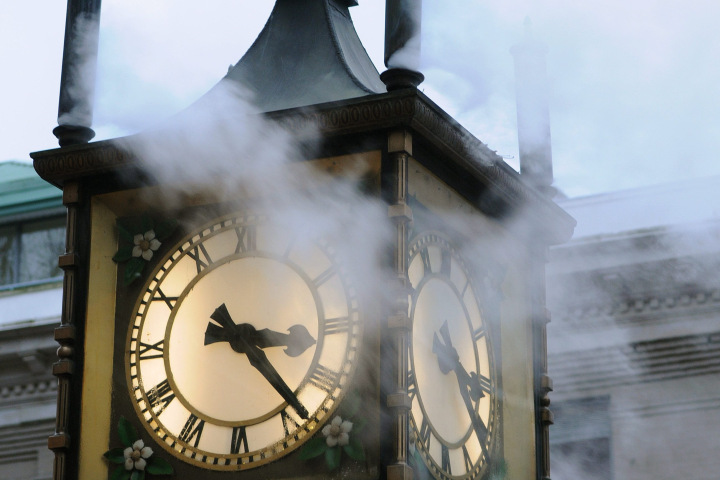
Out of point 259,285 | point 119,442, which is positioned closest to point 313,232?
point 259,285

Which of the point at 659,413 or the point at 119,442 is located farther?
the point at 659,413

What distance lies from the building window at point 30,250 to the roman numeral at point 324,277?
9.31 m

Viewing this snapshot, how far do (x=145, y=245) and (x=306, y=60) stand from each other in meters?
0.67

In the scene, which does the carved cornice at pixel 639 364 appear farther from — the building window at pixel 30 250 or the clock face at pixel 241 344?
the clock face at pixel 241 344

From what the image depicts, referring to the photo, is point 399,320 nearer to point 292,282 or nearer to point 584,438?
point 292,282

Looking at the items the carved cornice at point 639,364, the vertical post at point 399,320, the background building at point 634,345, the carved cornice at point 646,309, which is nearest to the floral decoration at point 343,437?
the vertical post at point 399,320

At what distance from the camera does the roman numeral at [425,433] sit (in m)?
4.23

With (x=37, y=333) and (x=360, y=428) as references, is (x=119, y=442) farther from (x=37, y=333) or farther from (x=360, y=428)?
(x=37, y=333)

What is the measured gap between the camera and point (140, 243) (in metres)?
4.55

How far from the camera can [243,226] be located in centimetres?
445

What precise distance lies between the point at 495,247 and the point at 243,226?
2.64 ft

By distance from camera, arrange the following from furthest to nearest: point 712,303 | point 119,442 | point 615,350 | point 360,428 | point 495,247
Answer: point 615,350
point 712,303
point 495,247
point 119,442
point 360,428

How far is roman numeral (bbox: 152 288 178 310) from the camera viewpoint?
4.43 metres

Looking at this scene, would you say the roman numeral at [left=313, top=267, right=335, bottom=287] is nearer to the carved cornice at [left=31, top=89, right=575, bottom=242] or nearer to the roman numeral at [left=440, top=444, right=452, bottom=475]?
the carved cornice at [left=31, top=89, right=575, bottom=242]
